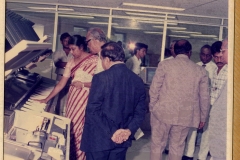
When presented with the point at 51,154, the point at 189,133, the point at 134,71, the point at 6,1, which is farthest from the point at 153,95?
the point at 6,1

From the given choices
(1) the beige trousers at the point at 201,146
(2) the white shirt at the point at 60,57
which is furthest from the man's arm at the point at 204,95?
(2) the white shirt at the point at 60,57

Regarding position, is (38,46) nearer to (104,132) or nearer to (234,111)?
(104,132)

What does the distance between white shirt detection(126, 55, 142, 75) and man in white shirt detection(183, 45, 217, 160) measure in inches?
22.9

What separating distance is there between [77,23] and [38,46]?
0.47 meters

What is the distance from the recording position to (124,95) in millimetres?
2504

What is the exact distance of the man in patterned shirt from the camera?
9.23 feet

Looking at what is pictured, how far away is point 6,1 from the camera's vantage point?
2.51 meters

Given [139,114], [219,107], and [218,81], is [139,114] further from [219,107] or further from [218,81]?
[218,81]

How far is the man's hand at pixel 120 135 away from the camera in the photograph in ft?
8.20

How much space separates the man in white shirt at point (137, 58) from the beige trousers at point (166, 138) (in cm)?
52

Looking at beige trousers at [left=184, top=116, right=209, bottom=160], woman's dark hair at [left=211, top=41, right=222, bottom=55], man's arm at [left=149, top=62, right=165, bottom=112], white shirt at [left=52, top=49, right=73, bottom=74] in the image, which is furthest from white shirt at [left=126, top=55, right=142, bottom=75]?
beige trousers at [left=184, top=116, right=209, bottom=160]

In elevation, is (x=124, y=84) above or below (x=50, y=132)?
above

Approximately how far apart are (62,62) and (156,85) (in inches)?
35.0

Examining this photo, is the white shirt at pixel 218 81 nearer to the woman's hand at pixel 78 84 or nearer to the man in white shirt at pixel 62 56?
the woman's hand at pixel 78 84
